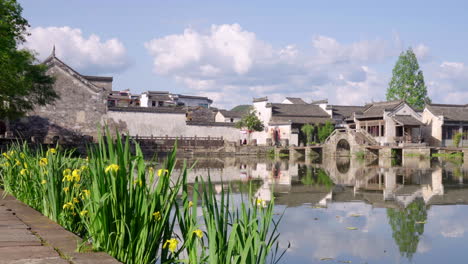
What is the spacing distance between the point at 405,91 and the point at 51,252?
53.0m

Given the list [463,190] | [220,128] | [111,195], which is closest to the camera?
[111,195]

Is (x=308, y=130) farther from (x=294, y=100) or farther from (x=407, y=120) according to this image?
(x=294, y=100)

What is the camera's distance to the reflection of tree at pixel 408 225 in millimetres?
7323

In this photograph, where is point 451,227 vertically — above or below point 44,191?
below

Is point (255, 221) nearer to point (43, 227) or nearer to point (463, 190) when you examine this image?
point (43, 227)

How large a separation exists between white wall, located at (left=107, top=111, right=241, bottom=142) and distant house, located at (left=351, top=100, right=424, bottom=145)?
14.3 meters

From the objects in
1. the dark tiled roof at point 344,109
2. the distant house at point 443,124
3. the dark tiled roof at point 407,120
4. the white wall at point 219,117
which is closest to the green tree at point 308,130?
the dark tiled roof at point 344,109

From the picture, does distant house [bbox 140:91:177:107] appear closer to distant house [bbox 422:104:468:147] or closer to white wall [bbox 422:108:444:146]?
white wall [bbox 422:108:444:146]

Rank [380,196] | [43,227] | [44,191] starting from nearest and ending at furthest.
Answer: [43,227], [44,191], [380,196]

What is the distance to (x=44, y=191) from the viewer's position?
5.60 metres

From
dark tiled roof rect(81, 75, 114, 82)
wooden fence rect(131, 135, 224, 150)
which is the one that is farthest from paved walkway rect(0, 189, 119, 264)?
dark tiled roof rect(81, 75, 114, 82)

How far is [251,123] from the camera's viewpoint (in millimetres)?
47219

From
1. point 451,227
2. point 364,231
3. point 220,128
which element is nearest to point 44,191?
point 364,231

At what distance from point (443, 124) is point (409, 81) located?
1041cm
